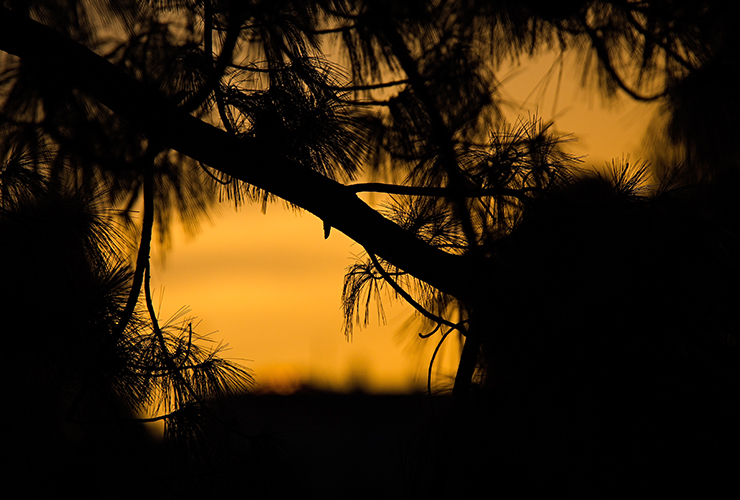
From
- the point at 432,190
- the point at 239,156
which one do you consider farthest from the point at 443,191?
the point at 239,156

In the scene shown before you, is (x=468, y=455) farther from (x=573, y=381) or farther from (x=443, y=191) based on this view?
(x=443, y=191)

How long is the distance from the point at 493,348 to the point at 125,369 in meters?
0.67

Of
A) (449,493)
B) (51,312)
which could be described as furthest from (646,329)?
(51,312)

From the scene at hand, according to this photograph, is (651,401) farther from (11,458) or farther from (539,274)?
(11,458)

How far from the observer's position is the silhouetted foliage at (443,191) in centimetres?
78

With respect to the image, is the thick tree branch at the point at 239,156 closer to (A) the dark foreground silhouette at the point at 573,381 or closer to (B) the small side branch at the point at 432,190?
(B) the small side branch at the point at 432,190

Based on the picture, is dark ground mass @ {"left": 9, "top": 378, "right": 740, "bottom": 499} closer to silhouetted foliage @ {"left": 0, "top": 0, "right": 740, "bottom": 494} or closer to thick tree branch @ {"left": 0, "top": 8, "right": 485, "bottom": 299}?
silhouetted foliage @ {"left": 0, "top": 0, "right": 740, "bottom": 494}

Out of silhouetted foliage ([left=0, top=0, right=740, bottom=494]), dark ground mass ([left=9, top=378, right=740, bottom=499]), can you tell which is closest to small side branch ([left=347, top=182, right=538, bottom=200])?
silhouetted foliage ([left=0, top=0, right=740, bottom=494])

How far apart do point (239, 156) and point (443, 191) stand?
369mm

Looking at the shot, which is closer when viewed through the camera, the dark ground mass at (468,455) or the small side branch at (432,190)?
the dark ground mass at (468,455)

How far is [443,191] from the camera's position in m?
0.98

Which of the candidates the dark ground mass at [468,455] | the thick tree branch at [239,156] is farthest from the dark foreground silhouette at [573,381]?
the thick tree branch at [239,156]

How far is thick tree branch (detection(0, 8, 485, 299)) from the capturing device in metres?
0.97

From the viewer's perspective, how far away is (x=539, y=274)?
844 mm
